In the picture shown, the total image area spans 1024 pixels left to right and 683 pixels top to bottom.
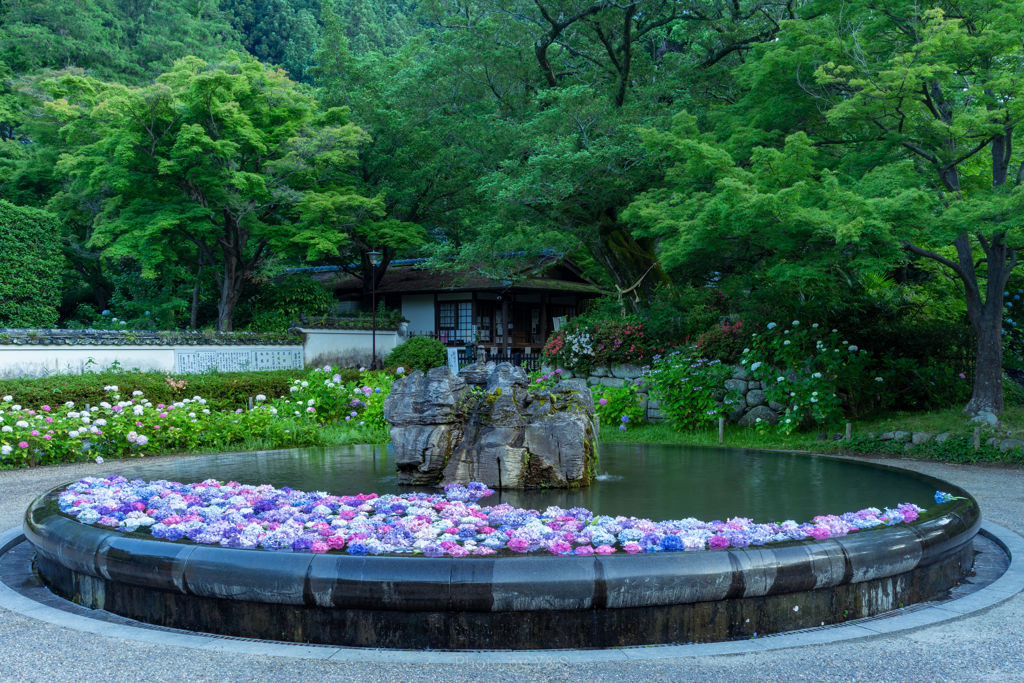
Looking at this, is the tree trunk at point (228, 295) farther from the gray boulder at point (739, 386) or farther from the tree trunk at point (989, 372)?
the tree trunk at point (989, 372)

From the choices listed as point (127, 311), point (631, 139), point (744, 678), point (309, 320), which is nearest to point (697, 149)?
point (631, 139)

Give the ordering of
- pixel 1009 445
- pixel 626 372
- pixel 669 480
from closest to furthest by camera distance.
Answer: pixel 669 480 < pixel 1009 445 < pixel 626 372

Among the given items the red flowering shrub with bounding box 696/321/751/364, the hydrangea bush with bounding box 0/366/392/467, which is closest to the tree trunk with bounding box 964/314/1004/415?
the red flowering shrub with bounding box 696/321/751/364

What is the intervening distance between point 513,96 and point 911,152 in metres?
9.30

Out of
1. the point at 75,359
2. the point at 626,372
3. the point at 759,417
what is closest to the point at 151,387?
the point at 75,359

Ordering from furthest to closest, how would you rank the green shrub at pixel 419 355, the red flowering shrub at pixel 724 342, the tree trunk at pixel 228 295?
the tree trunk at pixel 228 295 < the green shrub at pixel 419 355 < the red flowering shrub at pixel 724 342

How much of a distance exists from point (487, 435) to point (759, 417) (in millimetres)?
7928

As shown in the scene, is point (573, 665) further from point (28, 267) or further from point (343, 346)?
point (28, 267)

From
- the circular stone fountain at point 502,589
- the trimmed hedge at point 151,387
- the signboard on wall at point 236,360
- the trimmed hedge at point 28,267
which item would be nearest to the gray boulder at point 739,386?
the trimmed hedge at point 151,387

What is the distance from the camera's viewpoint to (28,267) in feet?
66.3

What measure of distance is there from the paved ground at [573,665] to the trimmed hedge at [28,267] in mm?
19797

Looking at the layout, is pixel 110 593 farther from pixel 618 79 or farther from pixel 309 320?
pixel 309 320

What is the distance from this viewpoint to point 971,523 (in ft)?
15.1

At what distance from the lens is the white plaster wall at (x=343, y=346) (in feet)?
70.3
